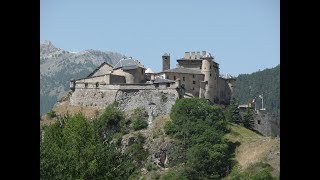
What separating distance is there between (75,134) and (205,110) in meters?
24.2

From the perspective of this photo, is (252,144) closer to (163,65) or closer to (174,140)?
(174,140)

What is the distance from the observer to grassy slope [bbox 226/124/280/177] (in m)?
59.1

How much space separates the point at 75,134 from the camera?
149 feet

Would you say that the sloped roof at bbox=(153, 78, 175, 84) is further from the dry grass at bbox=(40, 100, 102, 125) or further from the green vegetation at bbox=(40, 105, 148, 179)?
the green vegetation at bbox=(40, 105, 148, 179)

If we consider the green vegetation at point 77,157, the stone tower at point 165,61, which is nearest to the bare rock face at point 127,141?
the green vegetation at point 77,157

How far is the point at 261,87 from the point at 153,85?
91874 millimetres

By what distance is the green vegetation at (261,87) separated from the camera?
143875 mm

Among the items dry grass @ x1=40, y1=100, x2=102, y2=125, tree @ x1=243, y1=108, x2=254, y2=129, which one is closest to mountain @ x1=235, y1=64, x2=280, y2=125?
tree @ x1=243, y1=108, x2=254, y2=129

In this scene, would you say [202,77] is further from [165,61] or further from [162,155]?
[162,155]

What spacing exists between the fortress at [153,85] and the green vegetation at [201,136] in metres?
2.06

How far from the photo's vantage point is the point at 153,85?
67.1 m

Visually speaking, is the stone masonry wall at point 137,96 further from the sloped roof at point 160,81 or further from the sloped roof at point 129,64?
the sloped roof at point 129,64

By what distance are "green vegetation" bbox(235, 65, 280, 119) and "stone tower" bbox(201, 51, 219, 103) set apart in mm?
66042
